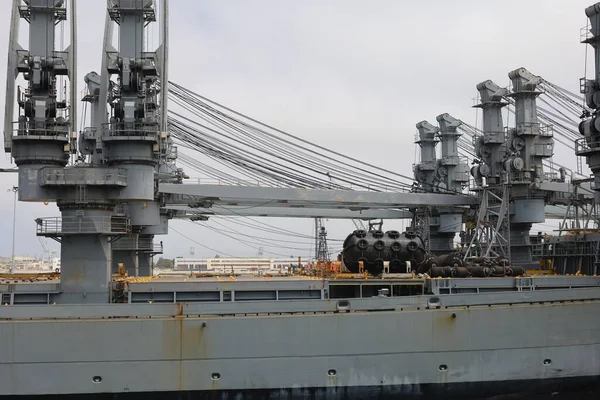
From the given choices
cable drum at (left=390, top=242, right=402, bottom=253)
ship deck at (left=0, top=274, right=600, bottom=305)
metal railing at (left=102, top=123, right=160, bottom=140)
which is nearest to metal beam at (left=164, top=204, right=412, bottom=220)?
cable drum at (left=390, top=242, right=402, bottom=253)

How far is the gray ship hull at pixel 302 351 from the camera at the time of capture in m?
24.4

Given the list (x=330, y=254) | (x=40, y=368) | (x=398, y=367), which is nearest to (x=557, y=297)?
(x=398, y=367)

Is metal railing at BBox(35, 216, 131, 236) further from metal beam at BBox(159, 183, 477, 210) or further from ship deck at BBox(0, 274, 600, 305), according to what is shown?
metal beam at BBox(159, 183, 477, 210)

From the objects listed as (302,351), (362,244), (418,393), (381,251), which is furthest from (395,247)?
(302,351)

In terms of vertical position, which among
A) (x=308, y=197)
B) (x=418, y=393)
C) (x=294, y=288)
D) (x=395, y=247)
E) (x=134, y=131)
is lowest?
(x=418, y=393)

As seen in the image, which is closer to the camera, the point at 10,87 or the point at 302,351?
the point at 302,351

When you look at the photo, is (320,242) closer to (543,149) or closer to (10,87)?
(543,149)

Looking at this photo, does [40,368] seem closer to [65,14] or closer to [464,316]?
[65,14]

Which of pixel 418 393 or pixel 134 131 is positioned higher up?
pixel 134 131

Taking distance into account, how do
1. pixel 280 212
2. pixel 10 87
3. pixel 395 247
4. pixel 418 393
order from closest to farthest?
pixel 418 393 → pixel 10 87 → pixel 395 247 → pixel 280 212

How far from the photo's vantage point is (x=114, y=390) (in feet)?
80.2

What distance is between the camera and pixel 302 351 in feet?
82.6

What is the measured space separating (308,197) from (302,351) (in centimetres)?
2111

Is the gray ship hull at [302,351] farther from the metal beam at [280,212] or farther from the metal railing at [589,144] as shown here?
the metal beam at [280,212]
